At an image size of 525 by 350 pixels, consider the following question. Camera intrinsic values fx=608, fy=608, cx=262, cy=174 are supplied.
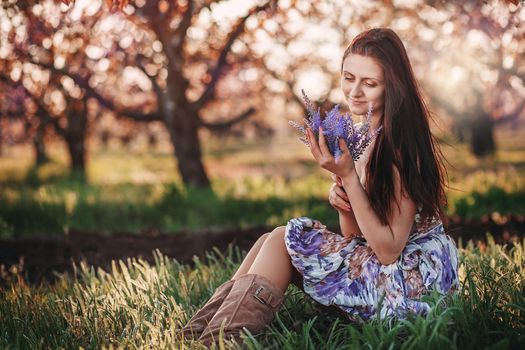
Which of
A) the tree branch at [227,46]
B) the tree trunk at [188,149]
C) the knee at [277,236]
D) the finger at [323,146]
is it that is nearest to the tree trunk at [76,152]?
the tree trunk at [188,149]

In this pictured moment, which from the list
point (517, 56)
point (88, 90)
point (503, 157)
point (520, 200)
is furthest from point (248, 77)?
point (503, 157)

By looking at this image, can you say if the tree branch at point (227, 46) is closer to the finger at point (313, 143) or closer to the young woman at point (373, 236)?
the young woman at point (373, 236)

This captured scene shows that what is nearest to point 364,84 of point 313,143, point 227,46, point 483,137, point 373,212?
point 313,143

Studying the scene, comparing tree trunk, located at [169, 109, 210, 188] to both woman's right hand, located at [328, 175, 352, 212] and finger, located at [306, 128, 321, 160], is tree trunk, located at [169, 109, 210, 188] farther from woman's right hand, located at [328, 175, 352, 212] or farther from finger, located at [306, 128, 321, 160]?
finger, located at [306, 128, 321, 160]

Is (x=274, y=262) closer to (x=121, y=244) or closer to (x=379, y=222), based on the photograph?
(x=379, y=222)

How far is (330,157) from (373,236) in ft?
1.15

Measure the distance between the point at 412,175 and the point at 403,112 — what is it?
28 centimetres

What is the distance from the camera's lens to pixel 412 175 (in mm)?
2363

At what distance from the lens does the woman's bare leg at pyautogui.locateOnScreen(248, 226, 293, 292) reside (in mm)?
2500

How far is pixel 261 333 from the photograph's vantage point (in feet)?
7.81

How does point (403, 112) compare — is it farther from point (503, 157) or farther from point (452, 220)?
point (503, 157)

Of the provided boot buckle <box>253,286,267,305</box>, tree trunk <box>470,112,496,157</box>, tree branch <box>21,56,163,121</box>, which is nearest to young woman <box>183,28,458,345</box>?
boot buckle <box>253,286,267,305</box>

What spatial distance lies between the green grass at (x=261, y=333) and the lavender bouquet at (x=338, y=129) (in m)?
0.65

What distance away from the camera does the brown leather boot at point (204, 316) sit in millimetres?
2475
